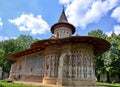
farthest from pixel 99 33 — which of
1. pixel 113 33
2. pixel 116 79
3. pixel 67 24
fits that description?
pixel 67 24

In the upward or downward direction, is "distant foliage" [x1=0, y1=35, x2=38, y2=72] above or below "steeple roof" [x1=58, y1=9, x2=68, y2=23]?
below

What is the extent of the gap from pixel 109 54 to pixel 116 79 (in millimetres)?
7844

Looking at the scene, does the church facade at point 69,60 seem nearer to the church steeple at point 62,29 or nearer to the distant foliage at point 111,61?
the church steeple at point 62,29

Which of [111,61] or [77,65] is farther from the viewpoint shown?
[111,61]

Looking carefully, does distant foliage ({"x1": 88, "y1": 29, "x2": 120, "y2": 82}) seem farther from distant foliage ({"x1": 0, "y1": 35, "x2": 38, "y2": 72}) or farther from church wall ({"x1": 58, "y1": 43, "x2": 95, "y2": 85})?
distant foliage ({"x1": 0, "y1": 35, "x2": 38, "y2": 72})

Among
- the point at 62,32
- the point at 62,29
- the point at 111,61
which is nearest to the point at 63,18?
the point at 62,29

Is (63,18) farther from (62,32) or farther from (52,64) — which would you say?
(52,64)

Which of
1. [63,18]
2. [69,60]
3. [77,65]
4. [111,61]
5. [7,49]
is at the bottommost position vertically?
[77,65]

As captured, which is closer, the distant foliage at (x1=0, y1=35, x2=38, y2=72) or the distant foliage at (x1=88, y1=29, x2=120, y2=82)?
the distant foliage at (x1=88, y1=29, x2=120, y2=82)

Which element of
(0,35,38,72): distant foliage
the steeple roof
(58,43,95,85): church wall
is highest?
the steeple roof

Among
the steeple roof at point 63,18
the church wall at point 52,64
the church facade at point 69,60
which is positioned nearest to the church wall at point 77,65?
the church facade at point 69,60

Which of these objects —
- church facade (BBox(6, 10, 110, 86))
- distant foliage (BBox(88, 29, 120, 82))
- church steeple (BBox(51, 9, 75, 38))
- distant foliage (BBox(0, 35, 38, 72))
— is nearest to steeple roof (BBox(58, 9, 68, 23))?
church steeple (BBox(51, 9, 75, 38))

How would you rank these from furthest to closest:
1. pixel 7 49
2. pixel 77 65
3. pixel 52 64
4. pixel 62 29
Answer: pixel 7 49 → pixel 62 29 → pixel 52 64 → pixel 77 65

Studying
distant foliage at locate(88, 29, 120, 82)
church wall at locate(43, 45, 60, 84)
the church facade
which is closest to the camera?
the church facade
